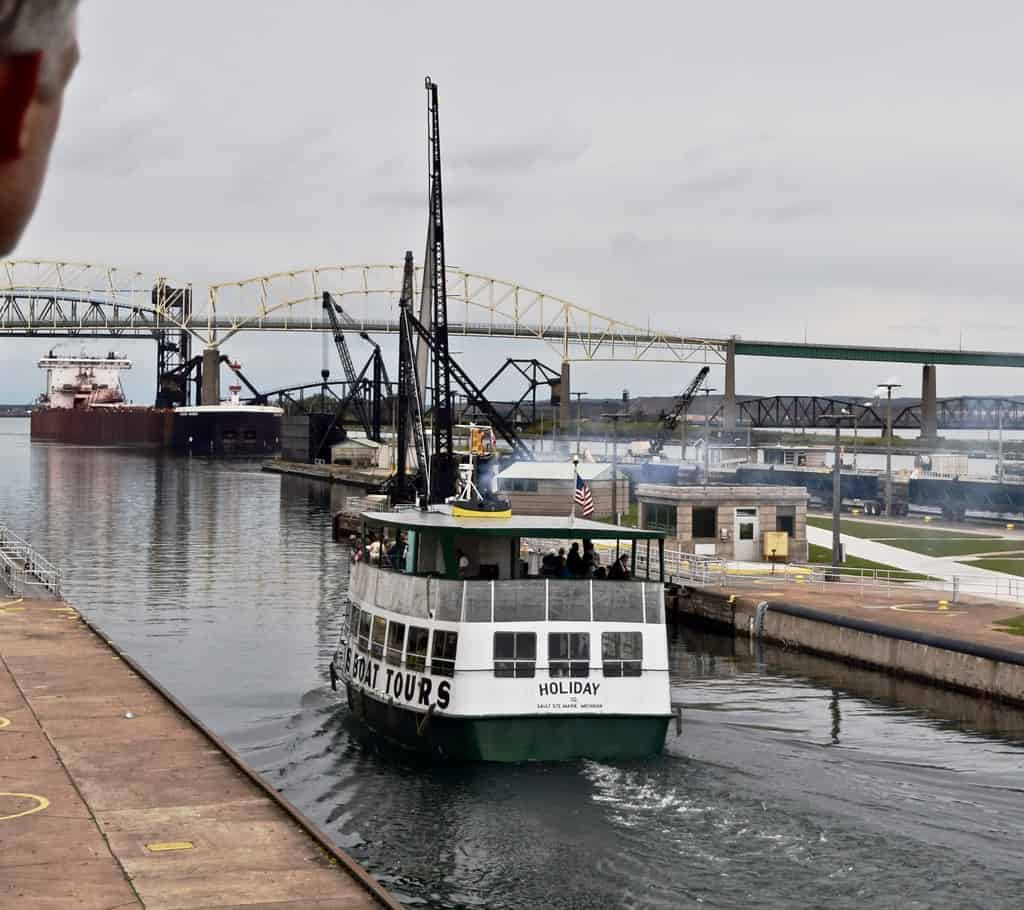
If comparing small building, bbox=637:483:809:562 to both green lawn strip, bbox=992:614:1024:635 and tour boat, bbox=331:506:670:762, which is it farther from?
tour boat, bbox=331:506:670:762

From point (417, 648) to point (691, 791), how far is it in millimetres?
8370

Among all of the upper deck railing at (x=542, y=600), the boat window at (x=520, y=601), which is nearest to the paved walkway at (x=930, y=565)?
the upper deck railing at (x=542, y=600)

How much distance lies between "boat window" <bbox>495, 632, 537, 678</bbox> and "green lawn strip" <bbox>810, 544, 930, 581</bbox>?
36.7m

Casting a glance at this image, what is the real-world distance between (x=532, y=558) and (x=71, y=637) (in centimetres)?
1695

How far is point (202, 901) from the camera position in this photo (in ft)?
69.8

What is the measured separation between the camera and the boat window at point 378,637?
3894 cm

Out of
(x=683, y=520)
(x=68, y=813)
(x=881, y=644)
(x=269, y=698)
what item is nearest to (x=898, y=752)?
(x=881, y=644)

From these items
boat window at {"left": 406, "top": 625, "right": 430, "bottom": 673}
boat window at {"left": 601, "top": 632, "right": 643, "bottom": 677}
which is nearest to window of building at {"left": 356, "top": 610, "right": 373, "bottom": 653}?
boat window at {"left": 406, "top": 625, "right": 430, "bottom": 673}

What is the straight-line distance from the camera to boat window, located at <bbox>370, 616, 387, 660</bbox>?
128 ft

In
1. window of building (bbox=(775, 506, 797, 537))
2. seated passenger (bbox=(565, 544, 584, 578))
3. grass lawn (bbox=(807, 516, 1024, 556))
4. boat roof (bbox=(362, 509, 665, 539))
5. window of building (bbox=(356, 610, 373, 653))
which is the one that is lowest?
grass lawn (bbox=(807, 516, 1024, 556))

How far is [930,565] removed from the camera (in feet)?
243

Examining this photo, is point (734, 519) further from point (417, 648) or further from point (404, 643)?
point (417, 648)

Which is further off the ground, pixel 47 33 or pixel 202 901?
pixel 47 33

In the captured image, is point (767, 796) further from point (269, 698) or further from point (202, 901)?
point (269, 698)
